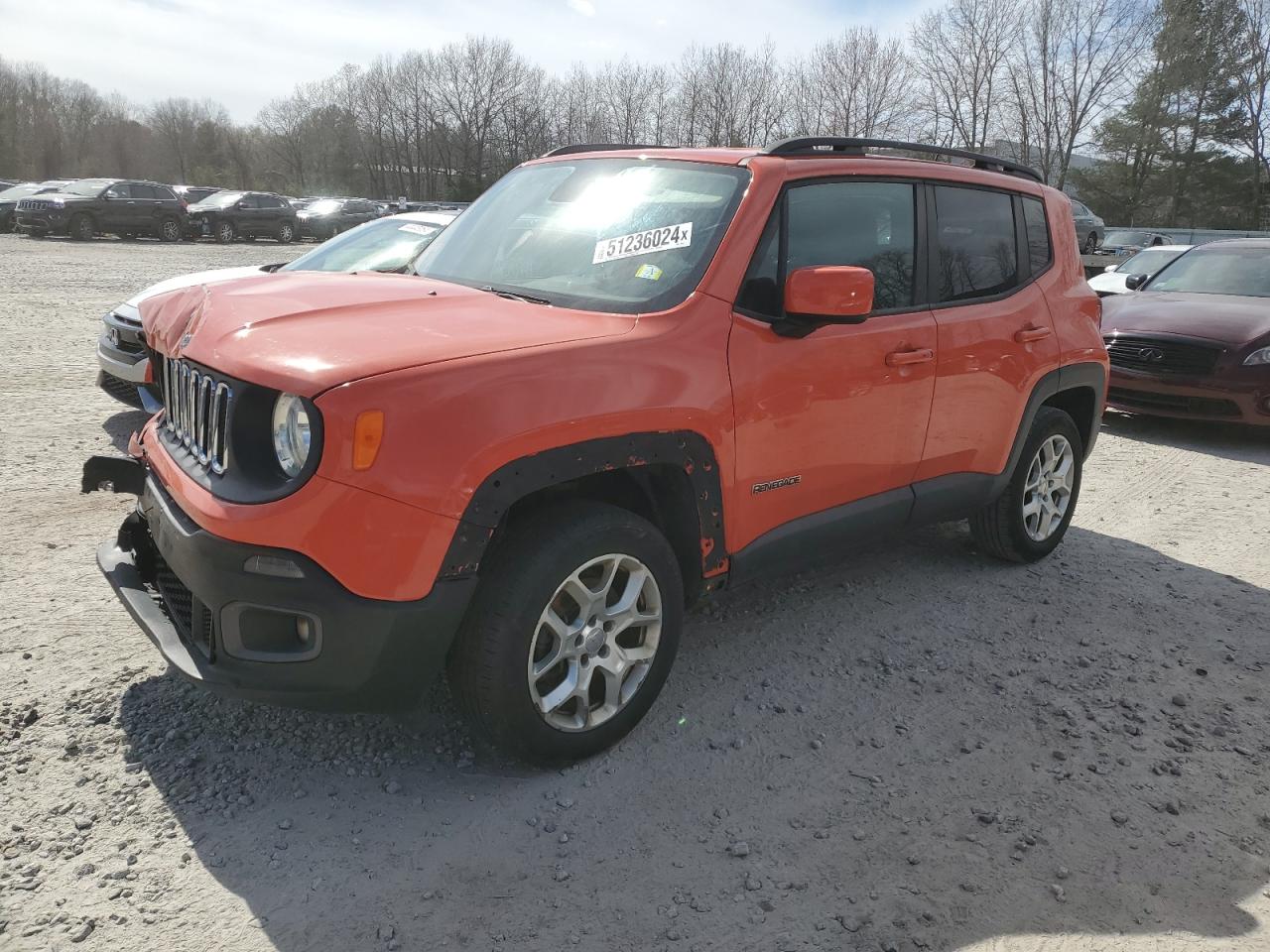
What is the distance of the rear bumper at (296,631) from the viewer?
2.43 metres

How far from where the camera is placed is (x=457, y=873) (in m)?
2.57

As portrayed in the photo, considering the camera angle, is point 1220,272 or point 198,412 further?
point 1220,272

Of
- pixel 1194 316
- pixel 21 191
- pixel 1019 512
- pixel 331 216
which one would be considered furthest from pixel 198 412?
pixel 331 216

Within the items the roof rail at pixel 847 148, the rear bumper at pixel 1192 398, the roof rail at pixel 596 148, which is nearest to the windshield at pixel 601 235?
the roof rail at pixel 596 148

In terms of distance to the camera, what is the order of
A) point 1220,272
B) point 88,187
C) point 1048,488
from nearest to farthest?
1. point 1048,488
2. point 1220,272
3. point 88,187

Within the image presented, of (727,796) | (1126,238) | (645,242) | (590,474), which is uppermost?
(1126,238)

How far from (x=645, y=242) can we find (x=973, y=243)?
1.80m

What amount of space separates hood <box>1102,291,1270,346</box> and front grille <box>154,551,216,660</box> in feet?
26.7

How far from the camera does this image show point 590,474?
9.46ft

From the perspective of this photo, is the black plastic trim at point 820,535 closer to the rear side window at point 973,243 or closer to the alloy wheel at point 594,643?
the alloy wheel at point 594,643

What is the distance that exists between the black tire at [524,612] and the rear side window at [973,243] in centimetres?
203

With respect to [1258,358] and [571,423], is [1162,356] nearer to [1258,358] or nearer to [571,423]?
[1258,358]

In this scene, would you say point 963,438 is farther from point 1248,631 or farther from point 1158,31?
point 1158,31

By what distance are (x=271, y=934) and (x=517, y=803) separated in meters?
0.78
